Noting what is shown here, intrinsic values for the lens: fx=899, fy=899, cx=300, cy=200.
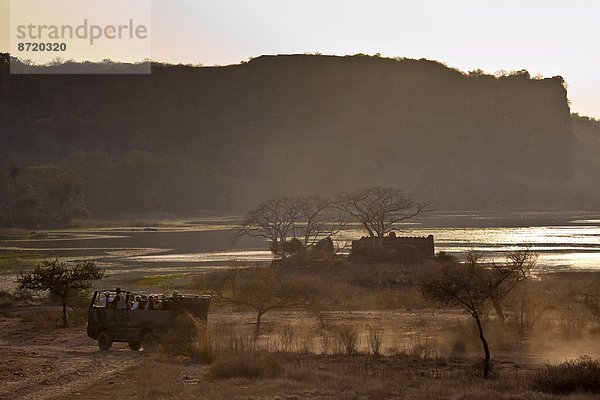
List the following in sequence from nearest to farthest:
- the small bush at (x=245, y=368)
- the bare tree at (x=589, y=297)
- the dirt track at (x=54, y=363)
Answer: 1. the dirt track at (x=54, y=363)
2. the small bush at (x=245, y=368)
3. the bare tree at (x=589, y=297)

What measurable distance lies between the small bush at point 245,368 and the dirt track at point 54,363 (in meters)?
2.99

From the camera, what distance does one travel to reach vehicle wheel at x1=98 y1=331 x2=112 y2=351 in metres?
31.1

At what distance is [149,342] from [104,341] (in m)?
1.89

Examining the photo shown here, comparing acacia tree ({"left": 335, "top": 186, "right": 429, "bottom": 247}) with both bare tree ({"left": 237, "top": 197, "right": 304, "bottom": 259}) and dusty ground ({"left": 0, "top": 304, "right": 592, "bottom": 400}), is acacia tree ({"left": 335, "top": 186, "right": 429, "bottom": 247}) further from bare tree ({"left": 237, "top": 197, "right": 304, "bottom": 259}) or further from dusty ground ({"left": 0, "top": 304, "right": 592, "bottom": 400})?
dusty ground ({"left": 0, "top": 304, "right": 592, "bottom": 400})

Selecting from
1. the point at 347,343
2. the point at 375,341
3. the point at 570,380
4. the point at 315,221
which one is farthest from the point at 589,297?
the point at 315,221

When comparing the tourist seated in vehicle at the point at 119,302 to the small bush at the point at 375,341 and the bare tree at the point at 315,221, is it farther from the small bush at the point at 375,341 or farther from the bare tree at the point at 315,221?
the bare tree at the point at 315,221

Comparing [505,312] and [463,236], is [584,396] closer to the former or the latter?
[505,312]

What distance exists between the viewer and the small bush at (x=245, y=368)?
25.0 metres

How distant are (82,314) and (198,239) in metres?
85.2

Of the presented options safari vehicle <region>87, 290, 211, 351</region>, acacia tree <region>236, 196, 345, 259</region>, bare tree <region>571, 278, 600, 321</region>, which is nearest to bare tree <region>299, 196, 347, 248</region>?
acacia tree <region>236, 196, 345, 259</region>

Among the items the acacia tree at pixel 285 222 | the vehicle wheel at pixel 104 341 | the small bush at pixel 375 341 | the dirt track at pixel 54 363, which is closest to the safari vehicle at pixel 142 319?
the vehicle wheel at pixel 104 341

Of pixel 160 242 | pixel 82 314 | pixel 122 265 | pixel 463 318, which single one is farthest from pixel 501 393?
pixel 160 242

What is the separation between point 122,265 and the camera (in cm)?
7888

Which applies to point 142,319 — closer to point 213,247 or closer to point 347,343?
point 347,343
